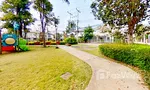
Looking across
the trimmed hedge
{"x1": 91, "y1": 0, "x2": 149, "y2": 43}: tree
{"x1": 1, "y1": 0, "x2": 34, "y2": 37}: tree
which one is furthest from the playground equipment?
{"x1": 1, "y1": 0, "x2": 34, "y2": 37}: tree

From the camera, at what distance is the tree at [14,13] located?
2803 cm

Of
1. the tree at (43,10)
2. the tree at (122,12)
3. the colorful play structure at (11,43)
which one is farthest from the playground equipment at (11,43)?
the tree at (122,12)

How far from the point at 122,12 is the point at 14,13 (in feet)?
80.0

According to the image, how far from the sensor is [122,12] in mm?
10367

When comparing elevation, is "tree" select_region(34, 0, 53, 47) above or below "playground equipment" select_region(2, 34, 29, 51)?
above

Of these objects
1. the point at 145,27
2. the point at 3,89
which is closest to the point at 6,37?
the point at 3,89

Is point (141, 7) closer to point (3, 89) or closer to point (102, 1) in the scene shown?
point (102, 1)

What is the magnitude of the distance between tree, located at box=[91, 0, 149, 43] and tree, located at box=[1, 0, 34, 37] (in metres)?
20.8

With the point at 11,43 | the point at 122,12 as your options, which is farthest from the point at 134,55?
the point at 11,43

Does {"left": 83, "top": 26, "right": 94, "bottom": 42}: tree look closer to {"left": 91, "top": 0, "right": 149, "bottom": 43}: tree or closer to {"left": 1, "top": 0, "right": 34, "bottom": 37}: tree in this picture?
{"left": 1, "top": 0, "right": 34, "bottom": 37}: tree

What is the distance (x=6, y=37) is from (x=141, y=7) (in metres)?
12.5

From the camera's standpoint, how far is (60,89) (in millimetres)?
4402

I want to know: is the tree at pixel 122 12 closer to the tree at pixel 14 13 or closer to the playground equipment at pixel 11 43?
the playground equipment at pixel 11 43

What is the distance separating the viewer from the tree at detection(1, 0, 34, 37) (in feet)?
92.0
